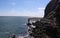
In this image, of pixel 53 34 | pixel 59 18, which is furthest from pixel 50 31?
pixel 59 18

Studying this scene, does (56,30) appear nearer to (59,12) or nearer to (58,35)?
(58,35)

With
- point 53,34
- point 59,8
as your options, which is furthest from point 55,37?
point 59,8

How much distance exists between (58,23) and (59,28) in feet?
0.78

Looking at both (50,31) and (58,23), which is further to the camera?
(50,31)

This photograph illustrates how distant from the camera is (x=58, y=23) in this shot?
6855 millimetres

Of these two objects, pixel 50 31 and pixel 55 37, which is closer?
pixel 55 37

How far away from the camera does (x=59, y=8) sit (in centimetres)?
694

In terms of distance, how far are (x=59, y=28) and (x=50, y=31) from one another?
2.37ft

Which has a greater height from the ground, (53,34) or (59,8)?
(59,8)

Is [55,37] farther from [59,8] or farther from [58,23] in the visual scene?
[59,8]

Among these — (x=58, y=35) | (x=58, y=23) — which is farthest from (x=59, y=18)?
(x=58, y=35)

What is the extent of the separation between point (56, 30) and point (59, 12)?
789mm

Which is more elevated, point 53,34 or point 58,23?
point 58,23

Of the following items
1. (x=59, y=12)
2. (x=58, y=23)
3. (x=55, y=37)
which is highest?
(x=59, y=12)
